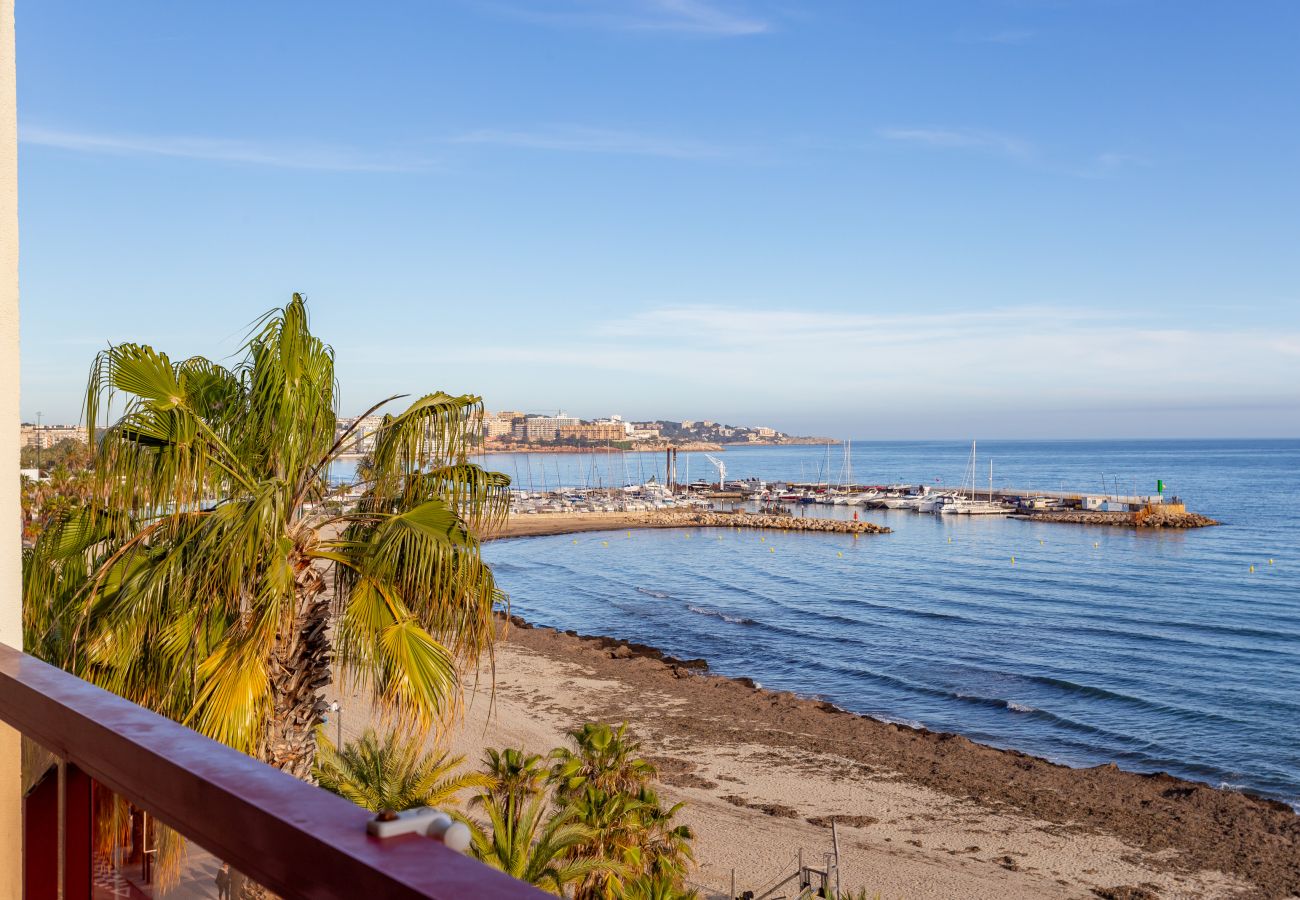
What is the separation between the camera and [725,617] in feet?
155

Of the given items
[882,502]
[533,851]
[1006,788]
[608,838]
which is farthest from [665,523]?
[533,851]

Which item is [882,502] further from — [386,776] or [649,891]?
[649,891]

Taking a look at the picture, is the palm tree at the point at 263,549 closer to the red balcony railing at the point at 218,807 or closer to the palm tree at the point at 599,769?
the red balcony railing at the point at 218,807

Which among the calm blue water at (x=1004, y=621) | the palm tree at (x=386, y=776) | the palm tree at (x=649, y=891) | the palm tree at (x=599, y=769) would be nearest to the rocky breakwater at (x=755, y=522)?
the calm blue water at (x=1004, y=621)

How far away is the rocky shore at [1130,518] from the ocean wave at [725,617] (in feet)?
163

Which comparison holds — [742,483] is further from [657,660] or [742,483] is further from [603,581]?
[657,660]

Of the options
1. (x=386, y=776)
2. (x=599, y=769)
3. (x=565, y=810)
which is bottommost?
(x=599, y=769)

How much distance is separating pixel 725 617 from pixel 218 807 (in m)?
47.0

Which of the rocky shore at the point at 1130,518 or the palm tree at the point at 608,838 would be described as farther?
the rocky shore at the point at 1130,518

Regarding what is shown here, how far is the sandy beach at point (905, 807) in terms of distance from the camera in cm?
1856

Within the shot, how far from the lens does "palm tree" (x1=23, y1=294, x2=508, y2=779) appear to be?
6082 mm

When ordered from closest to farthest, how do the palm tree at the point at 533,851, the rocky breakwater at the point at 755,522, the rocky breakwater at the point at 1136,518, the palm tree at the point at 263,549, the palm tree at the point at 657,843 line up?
the palm tree at the point at 263,549
the palm tree at the point at 533,851
the palm tree at the point at 657,843
the rocky breakwater at the point at 1136,518
the rocky breakwater at the point at 755,522

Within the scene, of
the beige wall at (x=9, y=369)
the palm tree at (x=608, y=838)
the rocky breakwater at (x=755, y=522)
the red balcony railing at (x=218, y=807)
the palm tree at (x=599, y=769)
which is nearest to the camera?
the red balcony railing at (x=218, y=807)

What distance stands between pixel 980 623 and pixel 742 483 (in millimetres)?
86872
